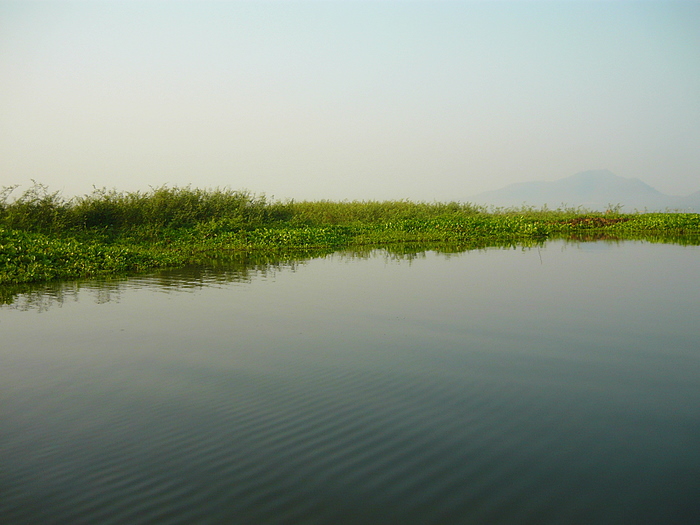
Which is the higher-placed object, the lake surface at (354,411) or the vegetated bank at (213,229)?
the vegetated bank at (213,229)

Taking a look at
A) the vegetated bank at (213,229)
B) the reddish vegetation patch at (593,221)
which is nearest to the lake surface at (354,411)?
the vegetated bank at (213,229)

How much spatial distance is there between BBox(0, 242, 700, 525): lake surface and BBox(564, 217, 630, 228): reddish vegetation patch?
71.6 ft

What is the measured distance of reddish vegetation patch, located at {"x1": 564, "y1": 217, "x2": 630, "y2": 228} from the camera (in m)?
30.9

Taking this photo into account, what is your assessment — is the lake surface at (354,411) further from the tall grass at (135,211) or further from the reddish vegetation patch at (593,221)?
the reddish vegetation patch at (593,221)

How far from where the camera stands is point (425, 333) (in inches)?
307

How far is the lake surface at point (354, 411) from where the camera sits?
3.52 meters

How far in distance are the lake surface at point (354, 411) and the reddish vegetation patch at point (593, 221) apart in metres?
21.8

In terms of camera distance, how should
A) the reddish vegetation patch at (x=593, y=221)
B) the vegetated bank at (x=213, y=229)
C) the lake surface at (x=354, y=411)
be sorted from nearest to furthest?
the lake surface at (x=354, y=411)
the vegetated bank at (x=213, y=229)
the reddish vegetation patch at (x=593, y=221)

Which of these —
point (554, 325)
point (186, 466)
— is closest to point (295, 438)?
point (186, 466)

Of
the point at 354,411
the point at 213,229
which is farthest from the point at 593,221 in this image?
the point at 354,411

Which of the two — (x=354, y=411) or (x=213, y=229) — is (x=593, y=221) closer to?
(x=213, y=229)

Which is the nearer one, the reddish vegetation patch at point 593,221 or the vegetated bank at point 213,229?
the vegetated bank at point 213,229

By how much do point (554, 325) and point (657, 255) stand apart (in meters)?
11.2

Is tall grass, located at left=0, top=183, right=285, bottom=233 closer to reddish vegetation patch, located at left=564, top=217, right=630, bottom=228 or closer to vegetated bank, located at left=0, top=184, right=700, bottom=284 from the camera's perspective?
vegetated bank, located at left=0, top=184, right=700, bottom=284
